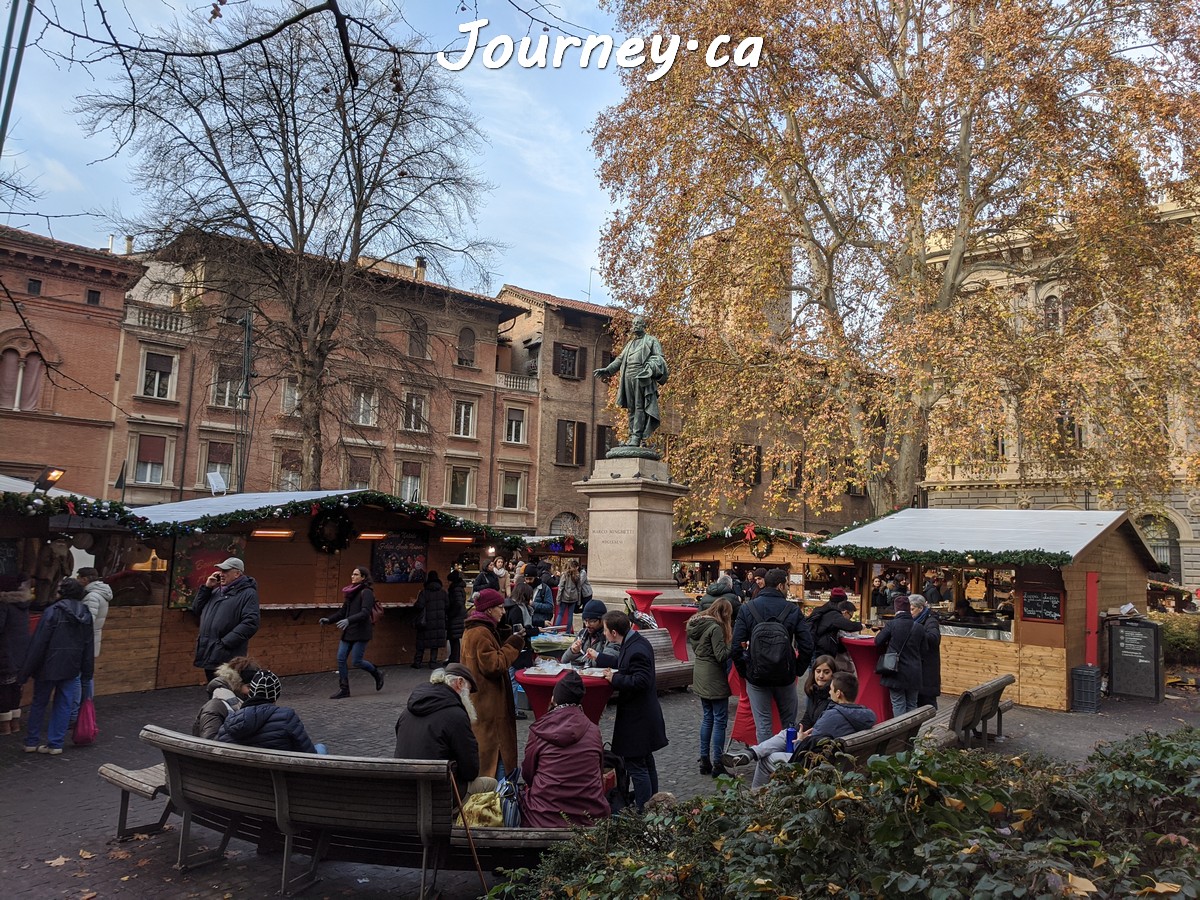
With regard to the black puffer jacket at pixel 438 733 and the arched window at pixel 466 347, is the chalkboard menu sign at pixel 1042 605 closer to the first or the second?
the black puffer jacket at pixel 438 733

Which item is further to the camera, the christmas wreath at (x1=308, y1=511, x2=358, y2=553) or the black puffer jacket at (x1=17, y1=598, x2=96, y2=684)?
the christmas wreath at (x1=308, y1=511, x2=358, y2=553)

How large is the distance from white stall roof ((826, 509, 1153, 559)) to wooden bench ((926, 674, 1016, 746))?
3.44 metres

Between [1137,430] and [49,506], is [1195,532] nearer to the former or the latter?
[1137,430]

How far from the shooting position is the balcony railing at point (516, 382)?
4141 cm

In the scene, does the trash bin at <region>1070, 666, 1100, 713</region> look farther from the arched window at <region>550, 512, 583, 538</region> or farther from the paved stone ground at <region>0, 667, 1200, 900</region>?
the arched window at <region>550, 512, 583, 538</region>

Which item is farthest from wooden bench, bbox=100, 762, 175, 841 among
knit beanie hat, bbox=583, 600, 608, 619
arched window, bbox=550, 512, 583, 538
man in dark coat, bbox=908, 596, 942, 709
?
arched window, bbox=550, 512, 583, 538

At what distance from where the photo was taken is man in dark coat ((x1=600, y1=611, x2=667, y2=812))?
6.06 metres

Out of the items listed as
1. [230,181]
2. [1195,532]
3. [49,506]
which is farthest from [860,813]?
[1195,532]

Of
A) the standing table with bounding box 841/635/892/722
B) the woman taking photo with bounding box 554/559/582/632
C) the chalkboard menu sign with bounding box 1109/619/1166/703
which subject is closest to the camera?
the standing table with bounding box 841/635/892/722

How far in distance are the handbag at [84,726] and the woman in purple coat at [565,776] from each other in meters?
6.05

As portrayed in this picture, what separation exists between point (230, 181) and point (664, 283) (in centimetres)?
1082

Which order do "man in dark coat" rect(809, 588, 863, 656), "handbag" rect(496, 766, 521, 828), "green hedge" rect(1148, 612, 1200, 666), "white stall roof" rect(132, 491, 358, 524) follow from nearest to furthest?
1. "handbag" rect(496, 766, 521, 828)
2. "man in dark coat" rect(809, 588, 863, 656)
3. "white stall roof" rect(132, 491, 358, 524)
4. "green hedge" rect(1148, 612, 1200, 666)

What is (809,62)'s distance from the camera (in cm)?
2162

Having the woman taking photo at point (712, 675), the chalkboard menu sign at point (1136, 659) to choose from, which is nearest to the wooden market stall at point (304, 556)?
the woman taking photo at point (712, 675)
